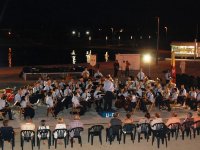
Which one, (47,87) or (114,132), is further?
(47,87)

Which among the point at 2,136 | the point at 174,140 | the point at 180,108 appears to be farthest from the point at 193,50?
the point at 2,136

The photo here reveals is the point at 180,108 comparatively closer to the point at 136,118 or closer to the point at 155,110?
the point at 155,110

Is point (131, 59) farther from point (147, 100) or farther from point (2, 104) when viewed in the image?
point (2, 104)

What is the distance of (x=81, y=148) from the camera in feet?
49.4

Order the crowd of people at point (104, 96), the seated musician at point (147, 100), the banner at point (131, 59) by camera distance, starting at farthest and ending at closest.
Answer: the banner at point (131, 59)
the seated musician at point (147, 100)
the crowd of people at point (104, 96)

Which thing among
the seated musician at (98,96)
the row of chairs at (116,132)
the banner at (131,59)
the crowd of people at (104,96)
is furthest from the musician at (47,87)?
the banner at (131,59)

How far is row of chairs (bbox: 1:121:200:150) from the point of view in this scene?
48.2ft

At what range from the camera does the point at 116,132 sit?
1552 cm

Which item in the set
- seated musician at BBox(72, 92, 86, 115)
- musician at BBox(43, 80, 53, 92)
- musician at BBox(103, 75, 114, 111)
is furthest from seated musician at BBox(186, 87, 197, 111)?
musician at BBox(43, 80, 53, 92)

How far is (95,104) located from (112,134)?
708 centimetres

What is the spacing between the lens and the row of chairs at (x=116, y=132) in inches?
578

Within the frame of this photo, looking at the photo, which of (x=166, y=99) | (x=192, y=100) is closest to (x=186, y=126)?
(x=166, y=99)

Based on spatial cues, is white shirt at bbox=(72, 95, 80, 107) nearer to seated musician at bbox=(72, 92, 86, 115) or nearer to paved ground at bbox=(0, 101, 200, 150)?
seated musician at bbox=(72, 92, 86, 115)

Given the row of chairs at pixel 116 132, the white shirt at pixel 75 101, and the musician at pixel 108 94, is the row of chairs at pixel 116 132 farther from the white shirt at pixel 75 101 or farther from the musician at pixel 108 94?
the musician at pixel 108 94
